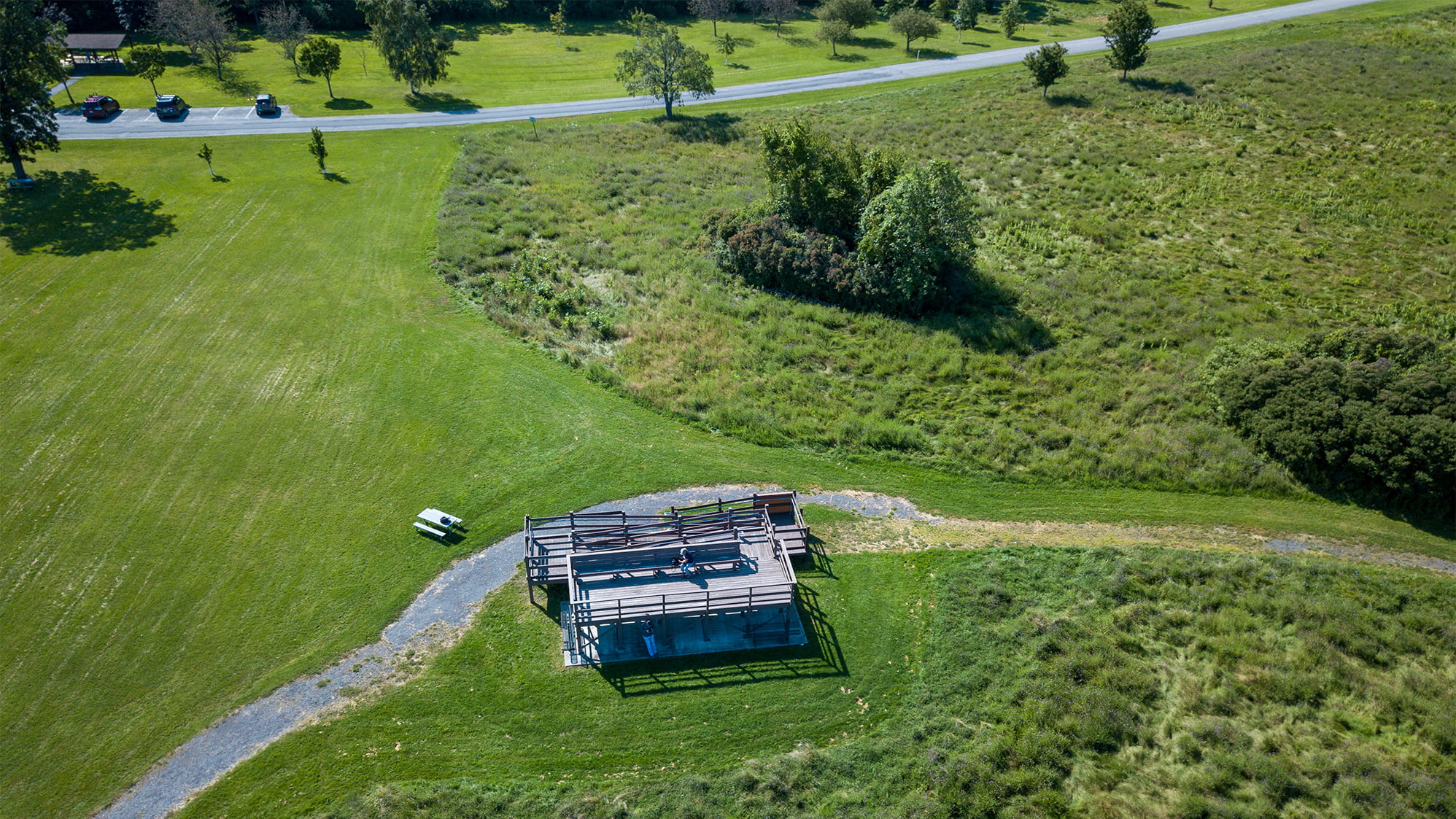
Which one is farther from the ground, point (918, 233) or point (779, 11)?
point (779, 11)

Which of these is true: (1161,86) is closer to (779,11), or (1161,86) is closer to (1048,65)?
(1048,65)

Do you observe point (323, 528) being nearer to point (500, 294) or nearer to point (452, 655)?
point (452, 655)

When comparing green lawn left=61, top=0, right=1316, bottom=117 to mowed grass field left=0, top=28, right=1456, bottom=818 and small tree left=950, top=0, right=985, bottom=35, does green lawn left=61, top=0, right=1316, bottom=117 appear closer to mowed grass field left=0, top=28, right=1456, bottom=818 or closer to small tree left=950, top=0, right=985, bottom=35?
small tree left=950, top=0, right=985, bottom=35

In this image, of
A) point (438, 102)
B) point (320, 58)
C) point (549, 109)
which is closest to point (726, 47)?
point (549, 109)

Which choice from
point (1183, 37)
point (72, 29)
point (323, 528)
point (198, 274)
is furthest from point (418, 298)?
point (1183, 37)

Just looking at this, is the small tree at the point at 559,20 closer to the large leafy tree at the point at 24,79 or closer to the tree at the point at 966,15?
the tree at the point at 966,15

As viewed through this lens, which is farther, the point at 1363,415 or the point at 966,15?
the point at 966,15

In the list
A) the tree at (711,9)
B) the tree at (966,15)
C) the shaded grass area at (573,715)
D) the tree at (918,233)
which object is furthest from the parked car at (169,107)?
the tree at (966,15)
